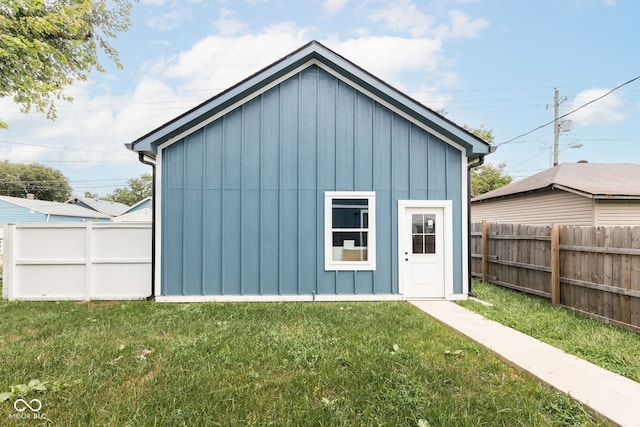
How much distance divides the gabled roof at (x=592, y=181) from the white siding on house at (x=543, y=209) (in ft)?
1.07

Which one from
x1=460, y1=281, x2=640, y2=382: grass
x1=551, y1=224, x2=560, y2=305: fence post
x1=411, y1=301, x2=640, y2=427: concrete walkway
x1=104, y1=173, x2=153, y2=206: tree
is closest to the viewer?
x1=411, y1=301, x2=640, y2=427: concrete walkway

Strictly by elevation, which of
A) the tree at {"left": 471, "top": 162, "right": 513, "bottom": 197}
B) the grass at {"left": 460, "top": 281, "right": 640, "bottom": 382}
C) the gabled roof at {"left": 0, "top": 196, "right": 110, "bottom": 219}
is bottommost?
the grass at {"left": 460, "top": 281, "right": 640, "bottom": 382}

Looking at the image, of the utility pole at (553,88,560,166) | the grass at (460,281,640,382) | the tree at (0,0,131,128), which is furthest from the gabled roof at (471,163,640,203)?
the tree at (0,0,131,128)

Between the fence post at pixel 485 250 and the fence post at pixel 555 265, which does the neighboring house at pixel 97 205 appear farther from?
the fence post at pixel 555 265

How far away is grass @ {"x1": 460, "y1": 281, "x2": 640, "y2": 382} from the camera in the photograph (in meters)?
3.47

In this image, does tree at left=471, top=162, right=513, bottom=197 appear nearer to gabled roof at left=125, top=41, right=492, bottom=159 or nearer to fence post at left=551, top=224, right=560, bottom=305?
fence post at left=551, top=224, right=560, bottom=305

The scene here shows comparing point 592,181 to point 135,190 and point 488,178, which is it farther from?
point 135,190

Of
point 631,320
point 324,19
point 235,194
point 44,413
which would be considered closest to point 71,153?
point 324,19

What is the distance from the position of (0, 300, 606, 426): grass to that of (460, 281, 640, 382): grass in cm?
117

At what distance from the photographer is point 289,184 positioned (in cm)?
641

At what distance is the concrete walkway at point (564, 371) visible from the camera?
99.1 inches

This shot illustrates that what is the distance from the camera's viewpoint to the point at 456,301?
633cm

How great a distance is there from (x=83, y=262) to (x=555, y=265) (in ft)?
31.7

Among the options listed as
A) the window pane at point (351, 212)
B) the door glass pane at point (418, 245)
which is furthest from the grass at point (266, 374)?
the window pane at point (351, 212)
